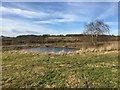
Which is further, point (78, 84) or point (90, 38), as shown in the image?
point (90, 38)

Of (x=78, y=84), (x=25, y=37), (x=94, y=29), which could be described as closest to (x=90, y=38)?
(x=94, y=29)

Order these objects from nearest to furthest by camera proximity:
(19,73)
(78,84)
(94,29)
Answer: (78,84), (19,73), (94,29)

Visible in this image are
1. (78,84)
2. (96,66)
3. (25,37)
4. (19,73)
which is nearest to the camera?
(78,84)

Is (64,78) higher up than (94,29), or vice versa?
(94,29)

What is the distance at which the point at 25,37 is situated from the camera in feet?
259

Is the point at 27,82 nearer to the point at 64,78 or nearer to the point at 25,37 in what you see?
the point at 64,78

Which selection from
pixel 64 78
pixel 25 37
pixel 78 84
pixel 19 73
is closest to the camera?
pixel 78 84

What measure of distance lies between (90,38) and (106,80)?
1576 inches

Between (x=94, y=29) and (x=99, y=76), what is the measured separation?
123 ft

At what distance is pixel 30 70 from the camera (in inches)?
443

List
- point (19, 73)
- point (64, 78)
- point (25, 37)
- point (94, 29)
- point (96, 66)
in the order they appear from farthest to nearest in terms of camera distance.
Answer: point (25, 37) → point (94, 29) → point (96, 66) → point (19, 73) → point (64, 78)

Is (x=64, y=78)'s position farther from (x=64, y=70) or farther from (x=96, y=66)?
(x=96, y=66)

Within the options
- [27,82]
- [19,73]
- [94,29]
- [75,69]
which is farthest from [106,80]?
[94,29]

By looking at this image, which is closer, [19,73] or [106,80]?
[106,80]
